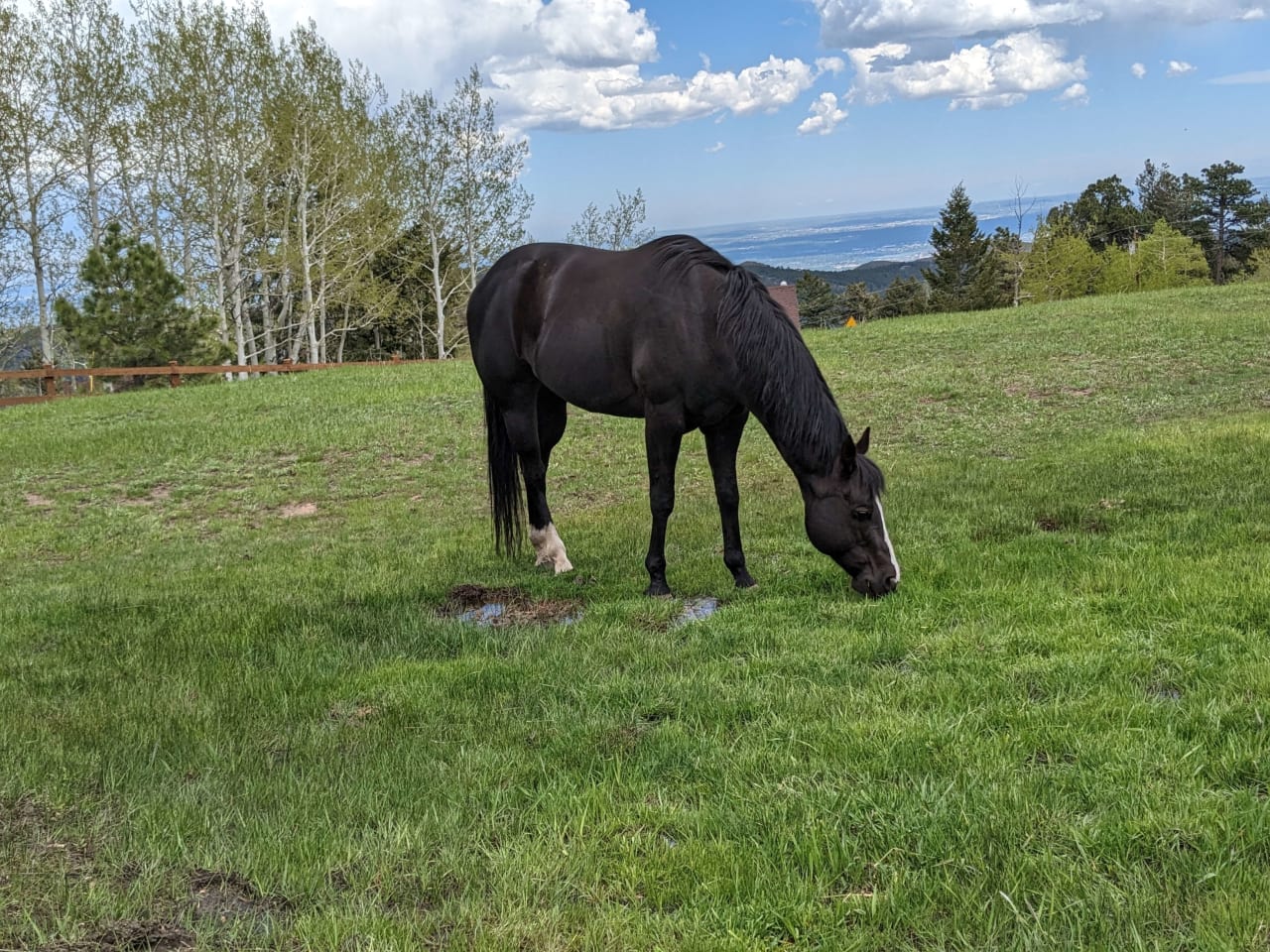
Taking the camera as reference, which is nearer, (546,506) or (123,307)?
(546,506)

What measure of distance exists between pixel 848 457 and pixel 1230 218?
2924 inches

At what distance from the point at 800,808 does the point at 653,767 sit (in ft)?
1.79

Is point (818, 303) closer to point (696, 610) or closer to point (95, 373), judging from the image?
point (95, 373)

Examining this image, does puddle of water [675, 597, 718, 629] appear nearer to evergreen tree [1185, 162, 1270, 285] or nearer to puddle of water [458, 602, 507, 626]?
puddle of water [458, 602, 507, 626]

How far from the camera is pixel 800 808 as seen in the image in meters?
2.53

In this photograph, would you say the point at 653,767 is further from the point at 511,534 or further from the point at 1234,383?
→ the point at 1234,383

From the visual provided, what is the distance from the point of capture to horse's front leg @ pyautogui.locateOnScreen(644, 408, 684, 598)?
5277 millimetres

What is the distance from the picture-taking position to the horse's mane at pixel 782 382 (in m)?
4.80

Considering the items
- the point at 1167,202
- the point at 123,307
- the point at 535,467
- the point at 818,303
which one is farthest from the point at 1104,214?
the point at 535,467

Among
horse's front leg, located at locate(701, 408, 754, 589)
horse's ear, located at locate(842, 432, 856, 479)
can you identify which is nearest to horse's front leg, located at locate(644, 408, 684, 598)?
horse's front leg, located at locate(701, 408, 754, 589)

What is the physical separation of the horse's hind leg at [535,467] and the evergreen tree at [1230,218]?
70.1 metres

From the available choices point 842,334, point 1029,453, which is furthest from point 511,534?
point 842,334

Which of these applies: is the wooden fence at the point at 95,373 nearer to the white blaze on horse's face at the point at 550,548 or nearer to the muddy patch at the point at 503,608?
the white blaze on horse's face at the point at 550,548

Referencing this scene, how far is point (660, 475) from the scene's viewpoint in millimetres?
5422
